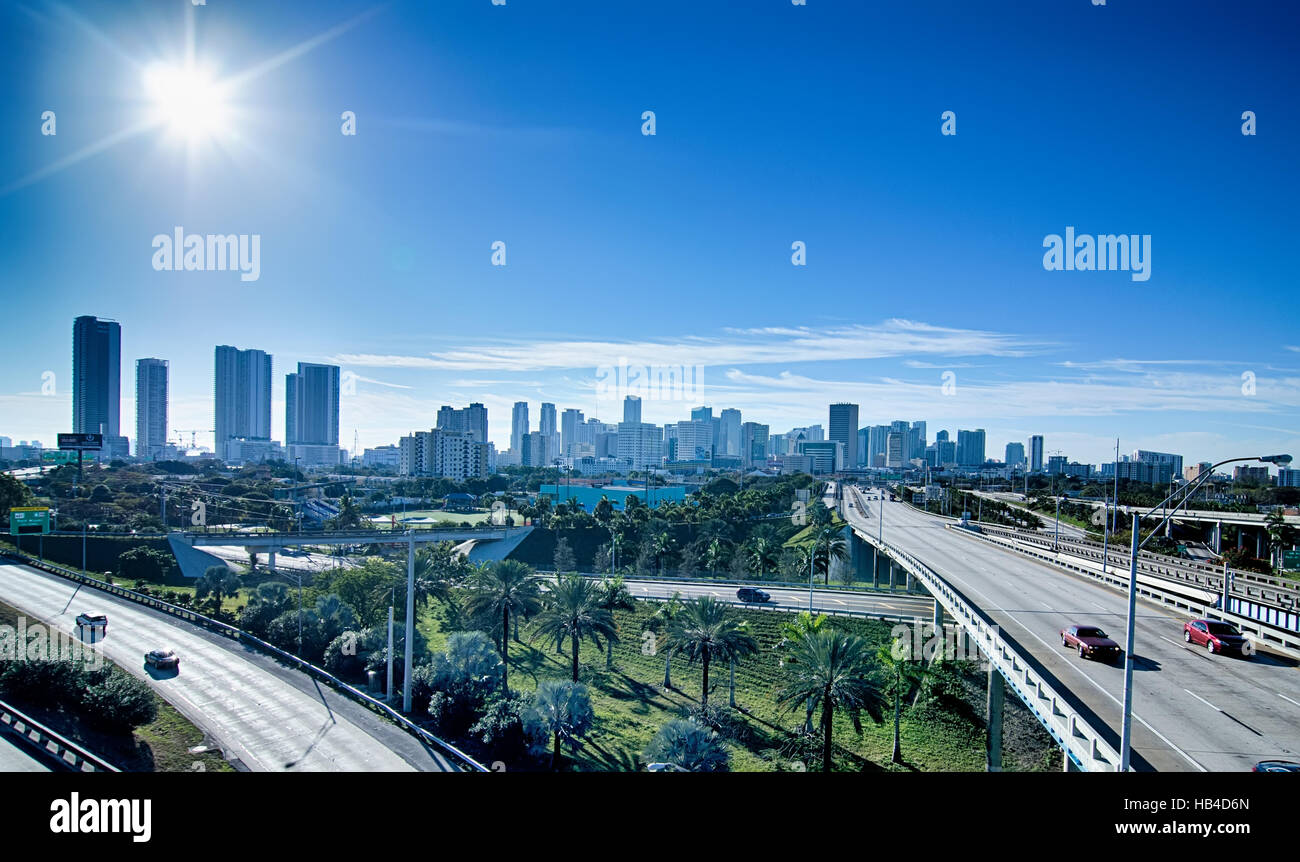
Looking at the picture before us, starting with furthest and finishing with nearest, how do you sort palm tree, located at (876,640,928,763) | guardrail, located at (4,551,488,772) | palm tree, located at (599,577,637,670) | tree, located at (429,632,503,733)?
1. palm tree, located at (599,577,637,670)
2. palm tree, located at (876,640,928,763)
3. tree, located at (429,632,503,733)
4. guardrail, located at (4,551,488,772)

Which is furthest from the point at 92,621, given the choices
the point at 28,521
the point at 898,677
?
the point at 898,677

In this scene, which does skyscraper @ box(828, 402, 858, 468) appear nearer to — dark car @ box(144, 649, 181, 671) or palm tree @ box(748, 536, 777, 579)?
palm tree @ box(748, 536, 777, 579)

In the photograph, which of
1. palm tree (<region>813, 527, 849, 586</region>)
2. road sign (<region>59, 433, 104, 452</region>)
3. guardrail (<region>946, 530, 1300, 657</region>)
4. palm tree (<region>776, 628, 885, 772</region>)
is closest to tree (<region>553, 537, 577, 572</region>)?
palm tree (<region>813, 527, 849, 586</region>)

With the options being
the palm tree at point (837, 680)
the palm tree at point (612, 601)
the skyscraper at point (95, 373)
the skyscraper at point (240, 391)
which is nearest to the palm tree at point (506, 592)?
the palm tree at point (612, 601)

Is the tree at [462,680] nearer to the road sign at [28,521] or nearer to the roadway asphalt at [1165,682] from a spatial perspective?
the roadway asphalt at [1165,682]
